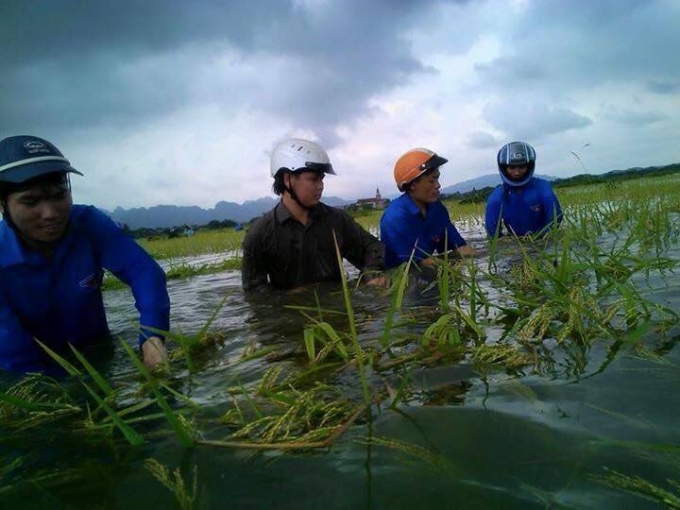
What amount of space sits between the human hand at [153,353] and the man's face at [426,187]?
3.27 metres

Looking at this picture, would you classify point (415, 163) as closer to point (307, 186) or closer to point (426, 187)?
point (426, 187)

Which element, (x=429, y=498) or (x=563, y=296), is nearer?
(x=429, y=498)

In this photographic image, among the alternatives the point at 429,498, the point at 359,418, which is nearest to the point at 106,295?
the point at 359,418

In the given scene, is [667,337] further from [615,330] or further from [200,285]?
[200,285]

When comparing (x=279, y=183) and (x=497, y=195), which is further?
(x=497, y=195)

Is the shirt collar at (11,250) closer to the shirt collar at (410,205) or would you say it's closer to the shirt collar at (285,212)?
the shirt collar at (285,212)

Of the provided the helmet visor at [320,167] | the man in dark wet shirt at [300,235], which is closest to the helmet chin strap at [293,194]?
the man in dark wet shirt at [300,235]

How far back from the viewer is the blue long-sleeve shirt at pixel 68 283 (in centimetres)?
276

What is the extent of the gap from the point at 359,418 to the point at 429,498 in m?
0.44

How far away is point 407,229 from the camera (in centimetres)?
505

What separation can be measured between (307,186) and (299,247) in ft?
1.96

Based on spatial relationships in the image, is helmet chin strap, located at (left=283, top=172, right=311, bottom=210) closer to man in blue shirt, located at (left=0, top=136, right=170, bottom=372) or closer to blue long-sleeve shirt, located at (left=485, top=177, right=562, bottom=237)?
man in blue shirt, located at (left=0, top=136, right=170, bottom=372)

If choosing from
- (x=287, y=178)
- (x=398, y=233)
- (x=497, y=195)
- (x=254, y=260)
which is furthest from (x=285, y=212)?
(x=497, y=195)

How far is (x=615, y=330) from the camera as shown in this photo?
1.96 m
